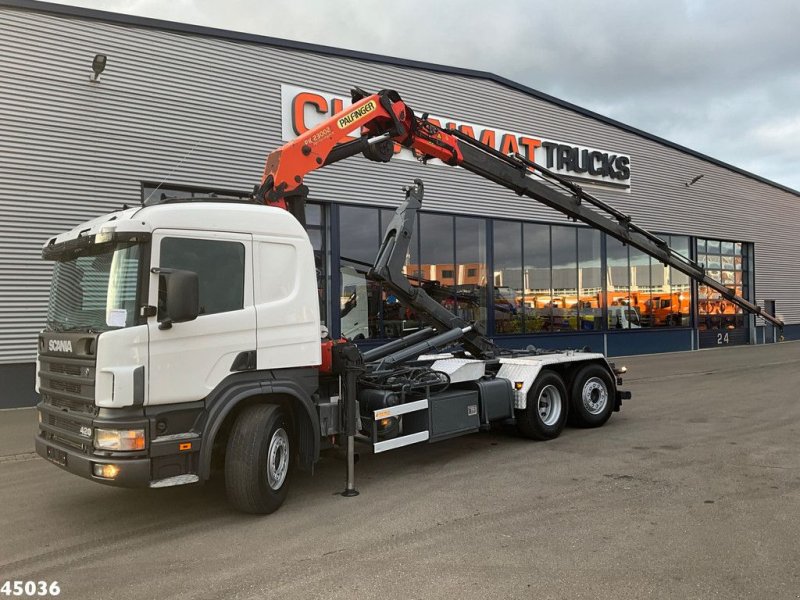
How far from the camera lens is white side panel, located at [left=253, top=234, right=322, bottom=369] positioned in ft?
18.1

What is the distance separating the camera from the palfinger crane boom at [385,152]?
651 centimetres

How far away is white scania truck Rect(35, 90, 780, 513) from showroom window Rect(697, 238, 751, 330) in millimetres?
21659

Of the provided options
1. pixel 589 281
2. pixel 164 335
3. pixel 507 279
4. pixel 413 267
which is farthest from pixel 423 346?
pixel 589 281

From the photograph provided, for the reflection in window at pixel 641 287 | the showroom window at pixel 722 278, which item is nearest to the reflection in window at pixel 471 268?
the reflection in window at pixel 641 287

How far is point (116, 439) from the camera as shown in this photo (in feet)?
15.3

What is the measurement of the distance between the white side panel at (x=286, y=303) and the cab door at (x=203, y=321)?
0.12 meters

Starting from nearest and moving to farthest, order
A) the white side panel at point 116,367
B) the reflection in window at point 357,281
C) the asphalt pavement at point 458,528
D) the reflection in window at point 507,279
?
the asphalt pavement at point 458,528
the white side panel at point 116,367
the reflection in window at point 357,281
the reflection in window at point 507,279

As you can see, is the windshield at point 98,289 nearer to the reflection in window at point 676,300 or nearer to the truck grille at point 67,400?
the truck grille at point 67,400

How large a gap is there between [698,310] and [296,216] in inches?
901

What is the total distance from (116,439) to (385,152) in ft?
15.3

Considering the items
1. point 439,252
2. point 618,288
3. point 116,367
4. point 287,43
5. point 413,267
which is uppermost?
point 287,43

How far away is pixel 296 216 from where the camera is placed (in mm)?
6500

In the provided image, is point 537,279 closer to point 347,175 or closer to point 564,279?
point 564,279

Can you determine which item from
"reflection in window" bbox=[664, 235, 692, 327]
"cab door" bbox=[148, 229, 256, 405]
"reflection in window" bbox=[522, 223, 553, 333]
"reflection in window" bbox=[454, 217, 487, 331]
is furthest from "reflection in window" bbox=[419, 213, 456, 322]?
"cab door" bbox=[148, 229, 256, 405]
